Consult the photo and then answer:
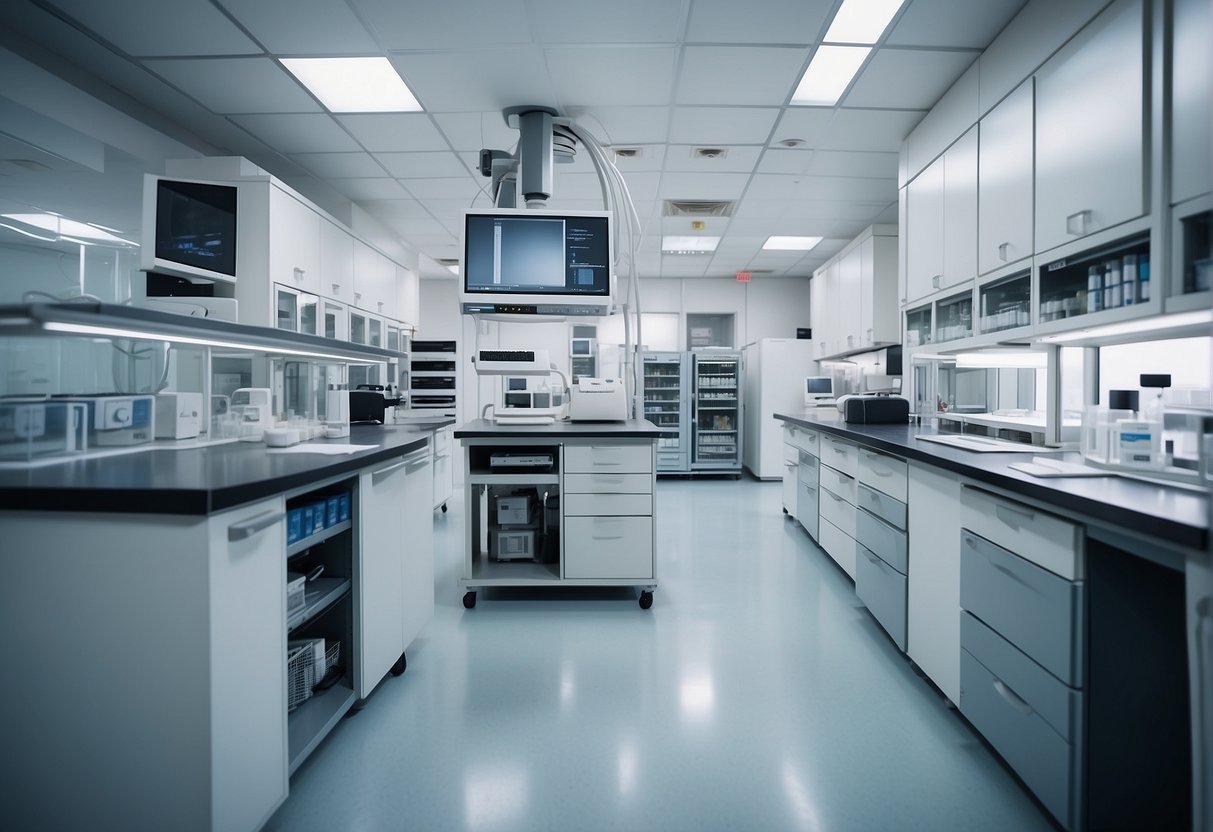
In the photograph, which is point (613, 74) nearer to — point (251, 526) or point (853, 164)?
point (853, 164)

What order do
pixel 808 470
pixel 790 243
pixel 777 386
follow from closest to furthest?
pixel 808 470 → pixel 790 243 → pixel 777 386

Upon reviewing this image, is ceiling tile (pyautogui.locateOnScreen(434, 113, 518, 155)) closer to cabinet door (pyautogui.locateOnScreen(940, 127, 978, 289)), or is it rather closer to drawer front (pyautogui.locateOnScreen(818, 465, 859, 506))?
cabinet door (pyautogui.locateOnScreen(940, 127, 978, 289))

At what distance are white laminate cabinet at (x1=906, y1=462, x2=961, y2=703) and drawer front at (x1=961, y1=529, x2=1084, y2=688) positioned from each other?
0.09m

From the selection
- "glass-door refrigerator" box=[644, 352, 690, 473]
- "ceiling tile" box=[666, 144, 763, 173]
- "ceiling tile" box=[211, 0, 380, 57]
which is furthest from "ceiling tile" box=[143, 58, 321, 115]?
"glass-door refrigerator" box=[644, 352, 690, 473]

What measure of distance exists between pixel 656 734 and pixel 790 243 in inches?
223

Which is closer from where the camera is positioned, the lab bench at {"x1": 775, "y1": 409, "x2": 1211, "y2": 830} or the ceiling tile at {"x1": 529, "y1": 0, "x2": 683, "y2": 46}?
the lab bench at {"x1": 775, "y1": 409, "x2": 1211, "y2": 830}

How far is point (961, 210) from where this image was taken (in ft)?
9.37

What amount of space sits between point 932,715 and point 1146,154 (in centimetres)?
190

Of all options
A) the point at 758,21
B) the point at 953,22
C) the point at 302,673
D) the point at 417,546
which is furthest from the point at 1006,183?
the point at 302,673

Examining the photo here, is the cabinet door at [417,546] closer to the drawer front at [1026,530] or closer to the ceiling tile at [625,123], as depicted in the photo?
the drawer front at [1026,530]

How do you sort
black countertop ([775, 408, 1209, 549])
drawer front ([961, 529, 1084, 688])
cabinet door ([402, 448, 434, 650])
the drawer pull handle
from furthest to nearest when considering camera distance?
1. cabinet door ([402, 448, 434, 650])
2. the drawer pull handle
3. drawer front ([961, 529, 1084, 688])
4. black countertop ([775, 408, 1209, 549])

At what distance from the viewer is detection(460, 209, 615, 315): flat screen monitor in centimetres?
294

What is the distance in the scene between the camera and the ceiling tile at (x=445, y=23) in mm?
2490

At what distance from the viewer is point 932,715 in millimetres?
1896
